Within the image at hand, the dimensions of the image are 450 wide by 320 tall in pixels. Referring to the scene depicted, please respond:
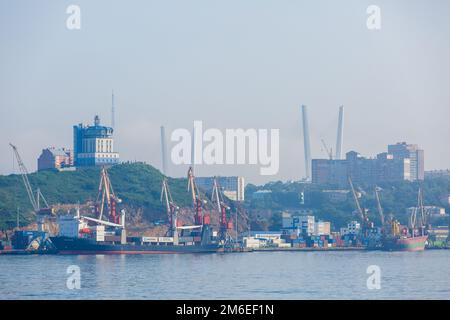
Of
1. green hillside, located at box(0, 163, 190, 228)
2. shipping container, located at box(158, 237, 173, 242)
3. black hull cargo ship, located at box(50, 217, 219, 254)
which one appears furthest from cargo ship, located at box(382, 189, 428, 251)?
shipping container, located at box(158, 237, 173, 242)

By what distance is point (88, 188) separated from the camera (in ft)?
499

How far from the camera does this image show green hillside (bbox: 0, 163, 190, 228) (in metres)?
145

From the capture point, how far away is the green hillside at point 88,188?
145 m

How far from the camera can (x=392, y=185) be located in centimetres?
19075

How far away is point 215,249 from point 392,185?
245 ft

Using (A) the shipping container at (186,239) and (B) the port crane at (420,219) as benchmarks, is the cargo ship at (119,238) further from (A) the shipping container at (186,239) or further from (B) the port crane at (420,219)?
(B) the port crane at (420,219)

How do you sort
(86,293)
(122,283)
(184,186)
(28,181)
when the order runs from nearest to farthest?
(86,293)
(122,283)
(28,181)
(184,186)

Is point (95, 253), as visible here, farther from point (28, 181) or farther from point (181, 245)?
point (28, 181)

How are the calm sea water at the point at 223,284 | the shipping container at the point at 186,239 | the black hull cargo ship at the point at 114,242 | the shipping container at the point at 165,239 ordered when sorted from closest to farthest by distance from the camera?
the calm sea water at the point at 223,284, the black hull cargo ship at the point at 114,242, the shipping container at the point at 165,239, the shipping container at the point at 186,239

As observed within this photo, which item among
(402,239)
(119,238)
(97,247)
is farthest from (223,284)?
(402,239)

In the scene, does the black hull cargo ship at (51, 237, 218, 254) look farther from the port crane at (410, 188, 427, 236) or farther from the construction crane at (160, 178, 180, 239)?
the port crane at (410, 188, 427, 236)

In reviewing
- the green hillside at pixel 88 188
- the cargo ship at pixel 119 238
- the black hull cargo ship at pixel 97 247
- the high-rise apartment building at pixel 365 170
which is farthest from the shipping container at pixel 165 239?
the high-rise apartment building at pixel 365 170
